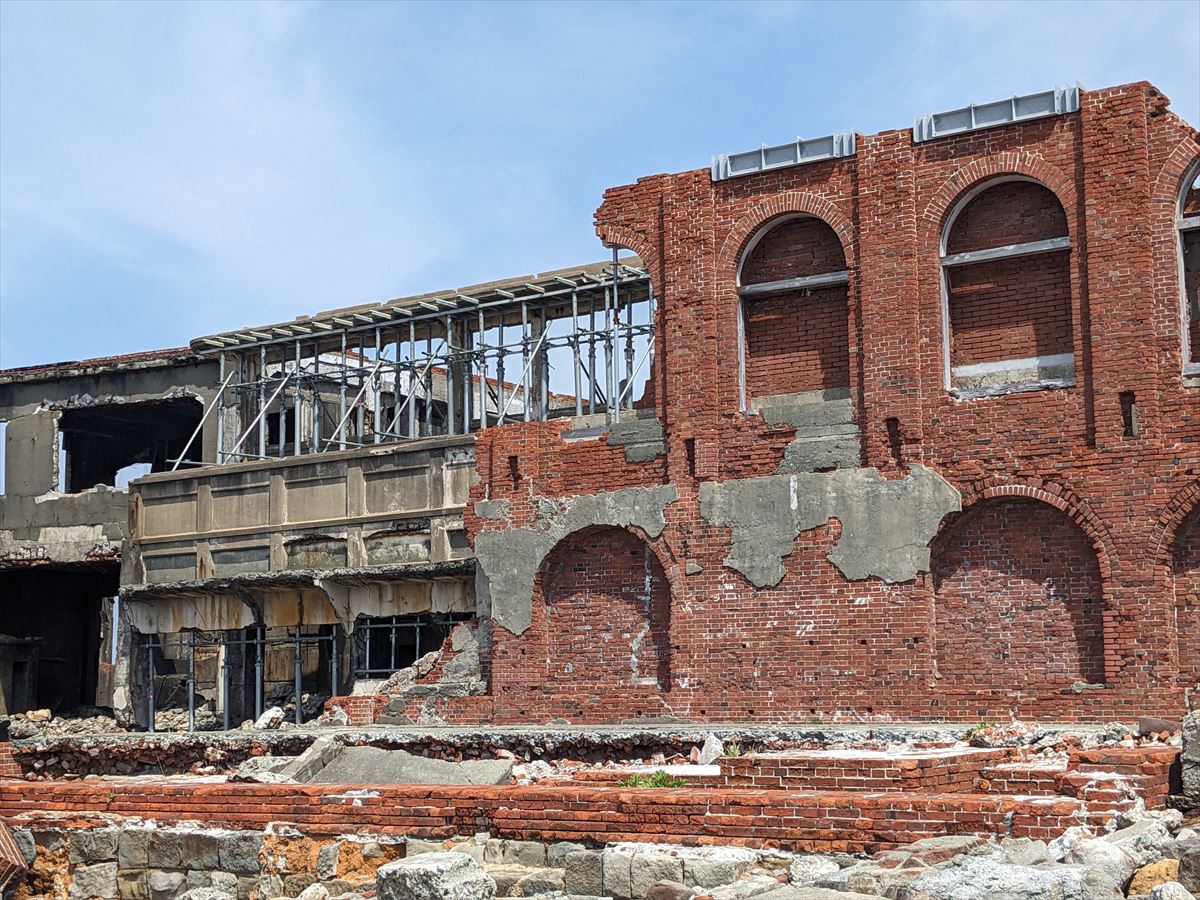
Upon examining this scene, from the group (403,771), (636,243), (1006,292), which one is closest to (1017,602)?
(1006,292)

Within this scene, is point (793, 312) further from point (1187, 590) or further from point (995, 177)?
point (1187, 590)

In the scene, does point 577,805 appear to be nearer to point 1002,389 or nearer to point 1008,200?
point 1002,389

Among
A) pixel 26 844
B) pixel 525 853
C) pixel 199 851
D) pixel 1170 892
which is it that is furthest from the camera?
pixel 26 844

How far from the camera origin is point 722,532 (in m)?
20.1

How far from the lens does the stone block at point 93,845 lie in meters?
14.5

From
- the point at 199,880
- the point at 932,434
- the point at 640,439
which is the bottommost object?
the point at 199,880

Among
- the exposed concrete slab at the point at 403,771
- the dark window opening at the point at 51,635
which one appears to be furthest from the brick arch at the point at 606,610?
the dark window opening at the point at 51,635

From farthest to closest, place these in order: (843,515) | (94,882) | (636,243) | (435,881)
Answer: (636,243)
(843,515)
(94,882)
(435,881)

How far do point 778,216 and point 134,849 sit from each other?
35.8 ft

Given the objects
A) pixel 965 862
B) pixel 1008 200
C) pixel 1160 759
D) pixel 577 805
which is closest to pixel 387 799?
pixel 577 805

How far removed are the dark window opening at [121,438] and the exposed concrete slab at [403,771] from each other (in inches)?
696

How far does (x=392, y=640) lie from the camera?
1061 inches

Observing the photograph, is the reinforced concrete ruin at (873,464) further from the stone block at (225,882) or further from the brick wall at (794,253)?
the stone block at (225,882)

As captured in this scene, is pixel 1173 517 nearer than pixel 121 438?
Yes
